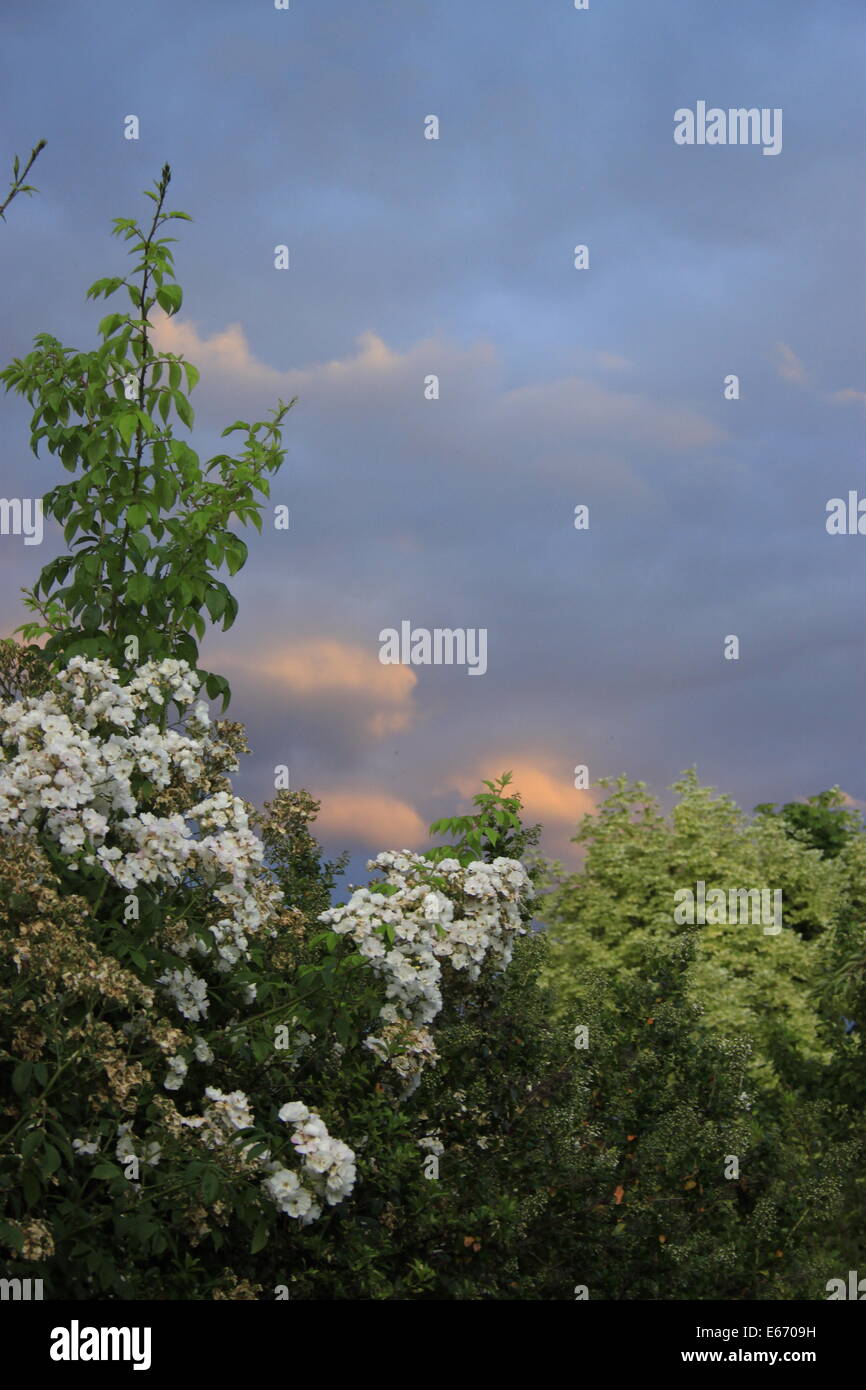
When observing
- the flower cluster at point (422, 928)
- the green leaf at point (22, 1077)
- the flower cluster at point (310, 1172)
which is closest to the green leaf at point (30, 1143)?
the green leaf at point (22, 1077)

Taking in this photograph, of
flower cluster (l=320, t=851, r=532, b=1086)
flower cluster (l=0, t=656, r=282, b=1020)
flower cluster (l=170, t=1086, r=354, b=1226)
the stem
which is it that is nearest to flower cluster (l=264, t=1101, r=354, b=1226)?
flower cluster (l=170, t=1086, r=354, b=1226)

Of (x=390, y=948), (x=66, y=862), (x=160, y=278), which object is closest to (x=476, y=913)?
(x=390, y=948)

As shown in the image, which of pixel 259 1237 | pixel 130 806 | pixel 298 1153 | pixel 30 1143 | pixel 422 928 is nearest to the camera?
pixel 30 1143

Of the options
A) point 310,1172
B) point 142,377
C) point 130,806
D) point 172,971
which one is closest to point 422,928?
point 172,971

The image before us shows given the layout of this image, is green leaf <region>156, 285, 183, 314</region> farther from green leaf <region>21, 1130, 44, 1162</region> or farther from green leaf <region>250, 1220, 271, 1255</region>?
green leaf <region>250, 1220, 271, 1255</region>

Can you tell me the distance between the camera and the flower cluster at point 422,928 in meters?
5.18

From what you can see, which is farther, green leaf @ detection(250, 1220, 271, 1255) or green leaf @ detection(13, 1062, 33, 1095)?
green leaf @ detection(250, 1220, 271, 1255)

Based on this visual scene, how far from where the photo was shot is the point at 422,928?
5.27 meters

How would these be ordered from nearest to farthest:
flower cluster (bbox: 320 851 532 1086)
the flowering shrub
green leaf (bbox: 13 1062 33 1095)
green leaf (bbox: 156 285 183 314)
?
green leaf (bbox: 13 1062 33 1095) < the flowering shrub < flower cluster (bbox: 320 851 532 1086) < green leaf (bbox: 156 285 183 314)

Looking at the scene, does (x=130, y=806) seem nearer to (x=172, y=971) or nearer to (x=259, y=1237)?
(x=172, y=971)

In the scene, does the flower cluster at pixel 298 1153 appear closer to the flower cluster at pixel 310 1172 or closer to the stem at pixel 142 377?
the flower cluster at pixel 310 1172

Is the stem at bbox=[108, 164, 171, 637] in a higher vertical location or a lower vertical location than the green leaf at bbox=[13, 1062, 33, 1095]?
higher

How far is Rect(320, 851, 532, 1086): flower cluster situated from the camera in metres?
5.18
